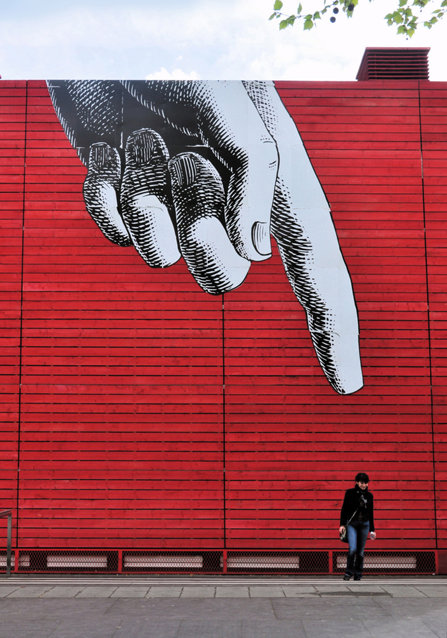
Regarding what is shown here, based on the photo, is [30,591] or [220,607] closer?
[220,607]

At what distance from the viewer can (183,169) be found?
41.7ft

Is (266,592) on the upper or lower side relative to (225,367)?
lower

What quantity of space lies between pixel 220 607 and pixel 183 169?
7497 mm

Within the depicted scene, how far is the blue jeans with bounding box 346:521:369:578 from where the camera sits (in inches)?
414

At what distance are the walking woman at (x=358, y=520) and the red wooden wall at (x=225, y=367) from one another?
4.51 ft

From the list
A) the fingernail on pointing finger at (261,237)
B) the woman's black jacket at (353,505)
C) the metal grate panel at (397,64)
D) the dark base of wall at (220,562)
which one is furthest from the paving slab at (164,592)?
the metal grate panel at (397,64)

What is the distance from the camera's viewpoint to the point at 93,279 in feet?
41.4

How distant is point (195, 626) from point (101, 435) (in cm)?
469

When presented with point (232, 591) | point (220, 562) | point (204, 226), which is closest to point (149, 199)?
point (204, 226)

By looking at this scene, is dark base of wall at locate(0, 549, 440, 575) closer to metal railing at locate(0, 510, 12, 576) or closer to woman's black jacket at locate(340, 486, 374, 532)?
metal railing at locate(0, 510, 12, 576)

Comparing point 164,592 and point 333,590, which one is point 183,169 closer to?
point 164,592

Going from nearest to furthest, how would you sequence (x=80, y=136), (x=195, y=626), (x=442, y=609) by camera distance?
1. (x=195, y=626)
2. (x=442, y=609)
3. (x=80, y=136)

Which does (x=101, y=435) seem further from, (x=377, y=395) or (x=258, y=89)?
(x=258, y=89)

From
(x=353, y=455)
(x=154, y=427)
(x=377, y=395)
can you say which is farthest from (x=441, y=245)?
(x=154, y=427)
